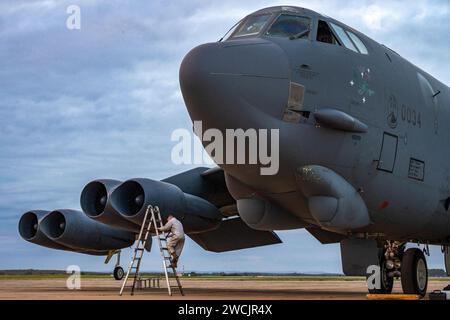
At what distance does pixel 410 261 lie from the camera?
44.9ft

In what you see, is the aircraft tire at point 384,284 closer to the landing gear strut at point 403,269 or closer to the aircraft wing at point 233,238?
the landing gear strut at point 403,269

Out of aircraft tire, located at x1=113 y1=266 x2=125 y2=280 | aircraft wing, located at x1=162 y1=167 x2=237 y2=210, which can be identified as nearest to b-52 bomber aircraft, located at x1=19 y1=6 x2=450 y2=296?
aircraft wing, located at x1=162 y1=167 x2=237 y2=210

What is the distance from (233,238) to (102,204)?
4.19 meters

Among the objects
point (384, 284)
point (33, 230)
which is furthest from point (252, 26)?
point (33, 230)

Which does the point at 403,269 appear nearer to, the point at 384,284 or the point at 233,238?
the point at 384,284

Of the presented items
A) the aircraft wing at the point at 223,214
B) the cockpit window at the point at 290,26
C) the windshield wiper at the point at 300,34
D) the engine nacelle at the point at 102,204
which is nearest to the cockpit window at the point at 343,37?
the cockpit window at the point at 290,26

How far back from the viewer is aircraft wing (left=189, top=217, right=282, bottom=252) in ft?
60.7

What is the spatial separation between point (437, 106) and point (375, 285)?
12.3ft

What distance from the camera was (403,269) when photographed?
13703mm

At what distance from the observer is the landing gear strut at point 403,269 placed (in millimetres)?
13578

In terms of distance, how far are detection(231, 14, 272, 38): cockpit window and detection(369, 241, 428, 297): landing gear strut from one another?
5.36m

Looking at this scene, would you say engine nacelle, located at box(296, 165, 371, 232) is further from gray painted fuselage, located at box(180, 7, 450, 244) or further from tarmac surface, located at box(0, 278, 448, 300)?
tarmac surface, located at box(0, 278, 448, 300)
